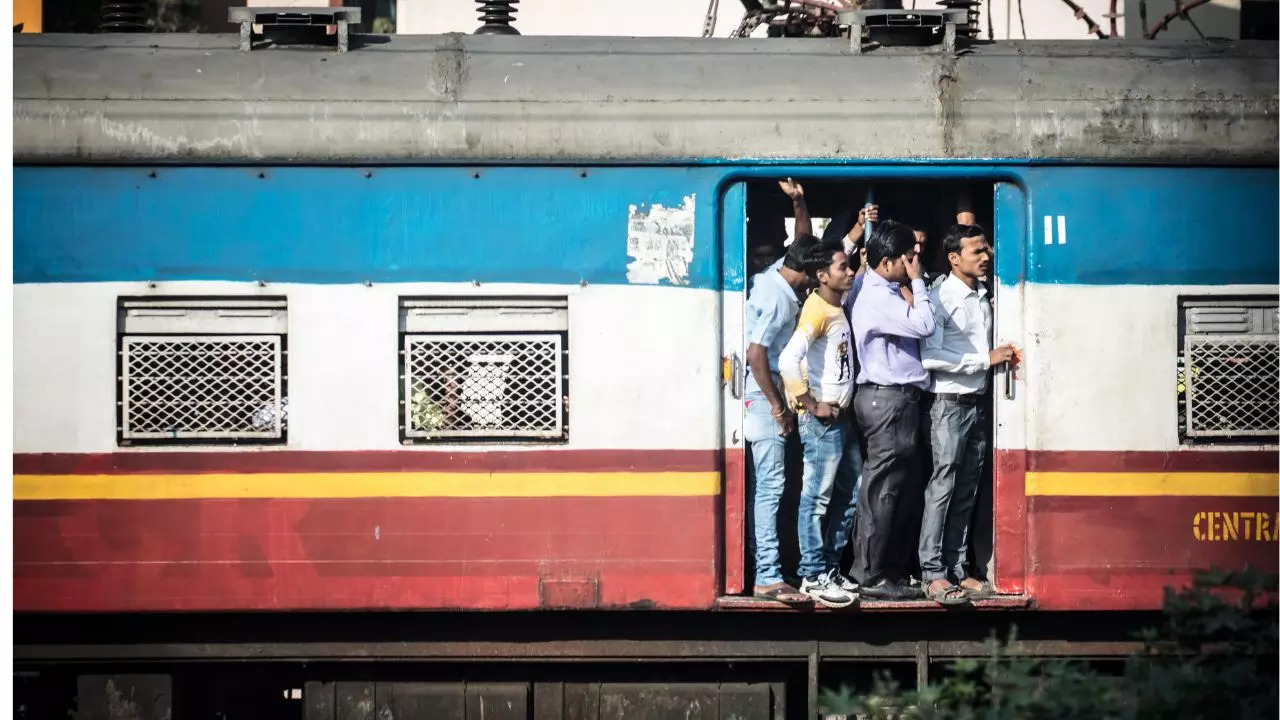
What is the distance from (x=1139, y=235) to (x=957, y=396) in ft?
3.05

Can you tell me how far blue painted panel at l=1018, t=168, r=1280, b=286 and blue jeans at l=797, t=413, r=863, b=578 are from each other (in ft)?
3.21

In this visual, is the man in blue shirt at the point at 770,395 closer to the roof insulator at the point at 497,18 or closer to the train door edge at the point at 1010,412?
the train door edge at the point at 1010,412

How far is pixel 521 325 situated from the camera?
5730 millimetres

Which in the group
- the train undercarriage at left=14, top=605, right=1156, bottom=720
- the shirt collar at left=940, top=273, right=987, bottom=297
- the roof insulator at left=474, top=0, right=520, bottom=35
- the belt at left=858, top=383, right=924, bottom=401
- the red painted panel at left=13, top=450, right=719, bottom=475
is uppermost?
the roof insulator at left=474, top=0, right=520, bottom=35

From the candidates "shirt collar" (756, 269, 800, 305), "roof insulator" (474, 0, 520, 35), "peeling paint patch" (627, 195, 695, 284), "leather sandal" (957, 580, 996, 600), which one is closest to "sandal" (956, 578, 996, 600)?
"leather sandal" (957, 580, 996, 600)

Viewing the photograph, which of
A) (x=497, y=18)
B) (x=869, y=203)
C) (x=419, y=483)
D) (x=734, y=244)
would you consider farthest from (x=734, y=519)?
(x=497, y=18)

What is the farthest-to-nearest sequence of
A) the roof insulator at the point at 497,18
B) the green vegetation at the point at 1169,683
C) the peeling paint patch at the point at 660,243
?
the roof insulator at the point at 497,18 < the peeling paint patch at the point at 660,243 < the green vegetation at the point at 1169,683

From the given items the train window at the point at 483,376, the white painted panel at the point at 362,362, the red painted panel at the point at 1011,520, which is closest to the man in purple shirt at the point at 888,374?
the red painted panel at the point at 1011,520

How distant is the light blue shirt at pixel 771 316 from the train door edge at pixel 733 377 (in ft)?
0.13

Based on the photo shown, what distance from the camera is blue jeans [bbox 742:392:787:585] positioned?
5.79 metres

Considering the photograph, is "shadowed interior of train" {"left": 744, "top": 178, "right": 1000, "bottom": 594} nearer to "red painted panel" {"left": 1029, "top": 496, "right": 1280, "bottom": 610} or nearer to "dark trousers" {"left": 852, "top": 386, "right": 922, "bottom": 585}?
"dark trousers" {"left": 852, "top": 386, "right": 922, "bottom": 585}

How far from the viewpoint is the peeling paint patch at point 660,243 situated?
5.72 meters

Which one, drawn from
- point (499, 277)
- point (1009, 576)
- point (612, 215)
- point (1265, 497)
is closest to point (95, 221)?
point (499, 277)

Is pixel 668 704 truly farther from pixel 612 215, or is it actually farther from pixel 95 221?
pixel 95 221
